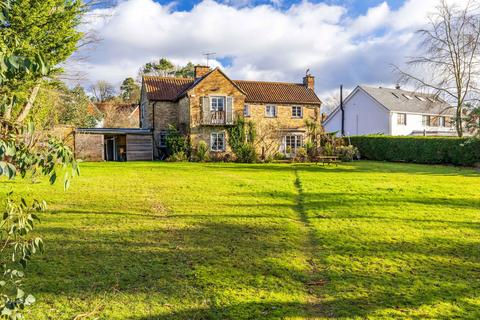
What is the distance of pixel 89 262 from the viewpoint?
22.7ft

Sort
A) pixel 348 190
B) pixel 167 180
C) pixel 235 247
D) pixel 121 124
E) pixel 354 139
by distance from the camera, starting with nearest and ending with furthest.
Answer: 1. pixel 235 247
2. pixel 348 190
3. pixel 167 180
4. pixel 354 139
5. pixel 121 124

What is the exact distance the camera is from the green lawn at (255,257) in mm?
5496

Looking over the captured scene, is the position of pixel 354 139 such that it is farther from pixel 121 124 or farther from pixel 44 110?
pixel 121 124

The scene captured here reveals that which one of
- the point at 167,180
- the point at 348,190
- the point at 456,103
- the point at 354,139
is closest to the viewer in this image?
the point at 348,190

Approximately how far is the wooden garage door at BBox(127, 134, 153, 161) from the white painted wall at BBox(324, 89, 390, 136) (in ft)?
81.4

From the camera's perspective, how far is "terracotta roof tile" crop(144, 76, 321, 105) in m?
35.2

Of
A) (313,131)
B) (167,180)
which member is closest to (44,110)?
(167,180)

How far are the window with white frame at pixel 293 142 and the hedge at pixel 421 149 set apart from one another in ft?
14.6

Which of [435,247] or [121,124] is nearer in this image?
[435,247]

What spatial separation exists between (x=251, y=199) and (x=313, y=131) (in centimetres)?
1805

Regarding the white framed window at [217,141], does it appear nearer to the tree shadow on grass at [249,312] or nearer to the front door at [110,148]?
the front door at [110,148]

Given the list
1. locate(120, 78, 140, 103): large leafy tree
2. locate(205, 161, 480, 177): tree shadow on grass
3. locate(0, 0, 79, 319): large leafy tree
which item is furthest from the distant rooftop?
locate(0, 0, 79, 319): large leafy tree

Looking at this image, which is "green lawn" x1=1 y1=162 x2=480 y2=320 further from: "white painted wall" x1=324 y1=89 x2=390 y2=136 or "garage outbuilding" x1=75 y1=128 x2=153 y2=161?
"white painted wall" x1=324 y1=89 x2=390 y2=136

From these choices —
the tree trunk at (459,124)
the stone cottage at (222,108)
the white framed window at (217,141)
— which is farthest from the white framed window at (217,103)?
the tree trunk at (459,124)
